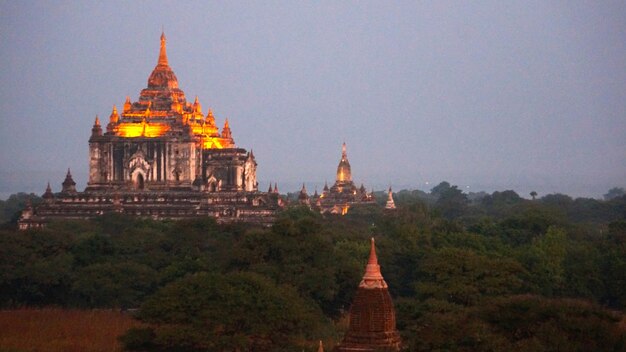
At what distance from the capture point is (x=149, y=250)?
2712 inches

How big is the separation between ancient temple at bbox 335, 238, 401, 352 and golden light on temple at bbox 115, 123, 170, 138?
61483 mm

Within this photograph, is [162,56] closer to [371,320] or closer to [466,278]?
[466,278]

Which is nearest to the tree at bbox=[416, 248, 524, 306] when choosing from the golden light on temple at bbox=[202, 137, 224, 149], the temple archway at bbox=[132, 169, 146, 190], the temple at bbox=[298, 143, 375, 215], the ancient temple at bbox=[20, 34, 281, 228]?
the ancient temple at bbox=[20, 34, 281, 228]

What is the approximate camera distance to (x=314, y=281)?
2203 inches

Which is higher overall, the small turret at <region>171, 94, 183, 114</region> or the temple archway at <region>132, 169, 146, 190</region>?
the small turret at <region>171, 94, 183, 114</region>

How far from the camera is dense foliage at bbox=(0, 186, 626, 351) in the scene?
1515 inches

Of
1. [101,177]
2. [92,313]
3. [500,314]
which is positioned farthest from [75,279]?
[101,177]

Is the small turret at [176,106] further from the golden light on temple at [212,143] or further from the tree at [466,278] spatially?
the tree at [466,278]

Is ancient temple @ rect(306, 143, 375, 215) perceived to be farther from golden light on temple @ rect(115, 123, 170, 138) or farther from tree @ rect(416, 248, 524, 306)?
tree @ rect(416, 248, 524, 306)

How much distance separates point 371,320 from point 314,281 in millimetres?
18577

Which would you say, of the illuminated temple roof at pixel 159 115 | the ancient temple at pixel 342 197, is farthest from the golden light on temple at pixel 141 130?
the ancient temple at pixel 342 197

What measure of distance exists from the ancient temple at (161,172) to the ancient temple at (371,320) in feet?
179

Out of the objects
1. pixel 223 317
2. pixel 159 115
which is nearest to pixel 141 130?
pixel 159 115

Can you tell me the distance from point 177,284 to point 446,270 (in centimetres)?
1139
